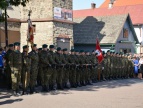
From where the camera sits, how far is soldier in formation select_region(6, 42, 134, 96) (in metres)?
10.9

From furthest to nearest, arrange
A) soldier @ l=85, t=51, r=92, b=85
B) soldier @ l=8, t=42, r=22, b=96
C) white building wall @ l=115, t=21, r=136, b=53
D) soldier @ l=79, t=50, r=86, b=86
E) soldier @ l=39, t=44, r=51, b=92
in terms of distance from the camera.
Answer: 1. white building wall @ l=115, t=21, r=136, b=53
2. soldier @ l=85, t=51, r=92, b=85
3. soldier @ l=79, t=50, r=86, b=86
4. soldier @ l=39, t=44, r=51, b=92
5. soldier @ l=8, t=42, r=22, b=96

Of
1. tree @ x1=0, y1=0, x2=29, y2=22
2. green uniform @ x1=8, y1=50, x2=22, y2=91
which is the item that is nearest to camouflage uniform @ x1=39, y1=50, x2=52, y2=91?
green uniform @ x1=8, y1=50, x2=22, y2=91

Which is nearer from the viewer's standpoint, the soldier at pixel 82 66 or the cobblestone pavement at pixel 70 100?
the cobblestone pavement at pixel 70 100

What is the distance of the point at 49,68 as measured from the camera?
1199 centimetres

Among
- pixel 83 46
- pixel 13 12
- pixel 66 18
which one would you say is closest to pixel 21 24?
pixel 13 12

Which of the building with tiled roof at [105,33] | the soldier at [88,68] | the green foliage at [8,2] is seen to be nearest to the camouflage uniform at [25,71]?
the green foliage at [8,2]

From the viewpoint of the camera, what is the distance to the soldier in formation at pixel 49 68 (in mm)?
10898

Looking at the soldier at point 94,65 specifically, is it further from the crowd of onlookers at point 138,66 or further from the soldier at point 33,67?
the crowd of onlookers at point 138,66

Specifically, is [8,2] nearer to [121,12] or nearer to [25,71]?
[25,71]

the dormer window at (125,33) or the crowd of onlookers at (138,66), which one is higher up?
the dormer window at (125,33)

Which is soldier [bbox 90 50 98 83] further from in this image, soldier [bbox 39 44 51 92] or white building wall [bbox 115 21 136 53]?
white building wall [bbox 115 21 136 53]

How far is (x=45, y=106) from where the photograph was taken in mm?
8812

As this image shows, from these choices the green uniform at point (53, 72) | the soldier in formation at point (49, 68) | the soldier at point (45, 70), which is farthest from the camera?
the green uniform at point (53, 72)

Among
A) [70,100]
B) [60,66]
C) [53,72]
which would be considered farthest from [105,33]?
[70,100]
